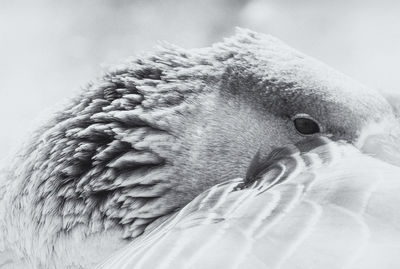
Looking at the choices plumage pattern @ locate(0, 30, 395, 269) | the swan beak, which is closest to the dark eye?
plumage pattern @ locate(0, 30, 395, 269)

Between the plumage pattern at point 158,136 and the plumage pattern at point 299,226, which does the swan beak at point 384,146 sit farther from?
the plumage pattern at point 299,226

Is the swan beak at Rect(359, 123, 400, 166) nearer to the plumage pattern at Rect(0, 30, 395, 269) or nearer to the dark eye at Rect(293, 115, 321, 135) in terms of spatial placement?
the plumage pattern at Rect(0, 30, 395, 269)

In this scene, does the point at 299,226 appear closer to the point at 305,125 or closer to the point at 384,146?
the point at 384,146

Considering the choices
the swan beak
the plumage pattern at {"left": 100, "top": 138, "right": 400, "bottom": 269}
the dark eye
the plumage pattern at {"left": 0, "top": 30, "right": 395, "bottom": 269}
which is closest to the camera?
the plumage pattern at {"left": 100, "top": 138, "right": 400, "bottom": 269}

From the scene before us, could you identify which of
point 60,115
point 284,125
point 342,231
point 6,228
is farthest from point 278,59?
point 6,228

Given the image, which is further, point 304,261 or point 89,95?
point 89,95

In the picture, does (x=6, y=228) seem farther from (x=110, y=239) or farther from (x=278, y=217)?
(x=278, y=217)
